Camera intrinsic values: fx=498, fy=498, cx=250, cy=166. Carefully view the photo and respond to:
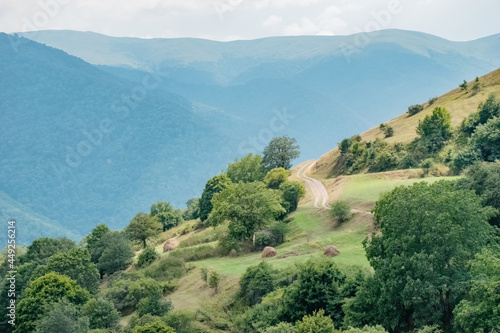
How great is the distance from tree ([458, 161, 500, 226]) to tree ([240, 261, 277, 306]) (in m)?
16.0

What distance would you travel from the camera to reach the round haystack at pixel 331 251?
39.2 metres

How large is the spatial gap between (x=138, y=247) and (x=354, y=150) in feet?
125

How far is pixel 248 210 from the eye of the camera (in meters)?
53.0

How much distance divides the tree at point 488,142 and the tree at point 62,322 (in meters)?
44.6

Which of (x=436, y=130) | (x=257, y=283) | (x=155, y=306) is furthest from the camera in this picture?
(x=436, y=130)

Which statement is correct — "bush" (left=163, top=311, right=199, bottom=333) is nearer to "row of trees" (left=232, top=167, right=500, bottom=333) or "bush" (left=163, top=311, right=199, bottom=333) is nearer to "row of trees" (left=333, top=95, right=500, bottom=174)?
"row of trees" (left=232, top=167, right=500, bottom=333)

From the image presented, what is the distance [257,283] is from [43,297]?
19077 millimetres

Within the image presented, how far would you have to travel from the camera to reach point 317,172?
9112cm

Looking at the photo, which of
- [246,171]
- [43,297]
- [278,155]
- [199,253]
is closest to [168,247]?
[199,253]

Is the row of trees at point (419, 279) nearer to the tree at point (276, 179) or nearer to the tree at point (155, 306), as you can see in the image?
the tree at point (155, 306)

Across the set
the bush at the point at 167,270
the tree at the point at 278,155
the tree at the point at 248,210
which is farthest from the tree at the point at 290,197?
the tree at the point at 278,155

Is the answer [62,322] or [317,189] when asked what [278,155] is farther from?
[62,322]

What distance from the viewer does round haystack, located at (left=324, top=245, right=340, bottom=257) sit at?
128 feet

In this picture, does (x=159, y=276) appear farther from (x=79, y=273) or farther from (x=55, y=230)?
(x=55, y=230)
